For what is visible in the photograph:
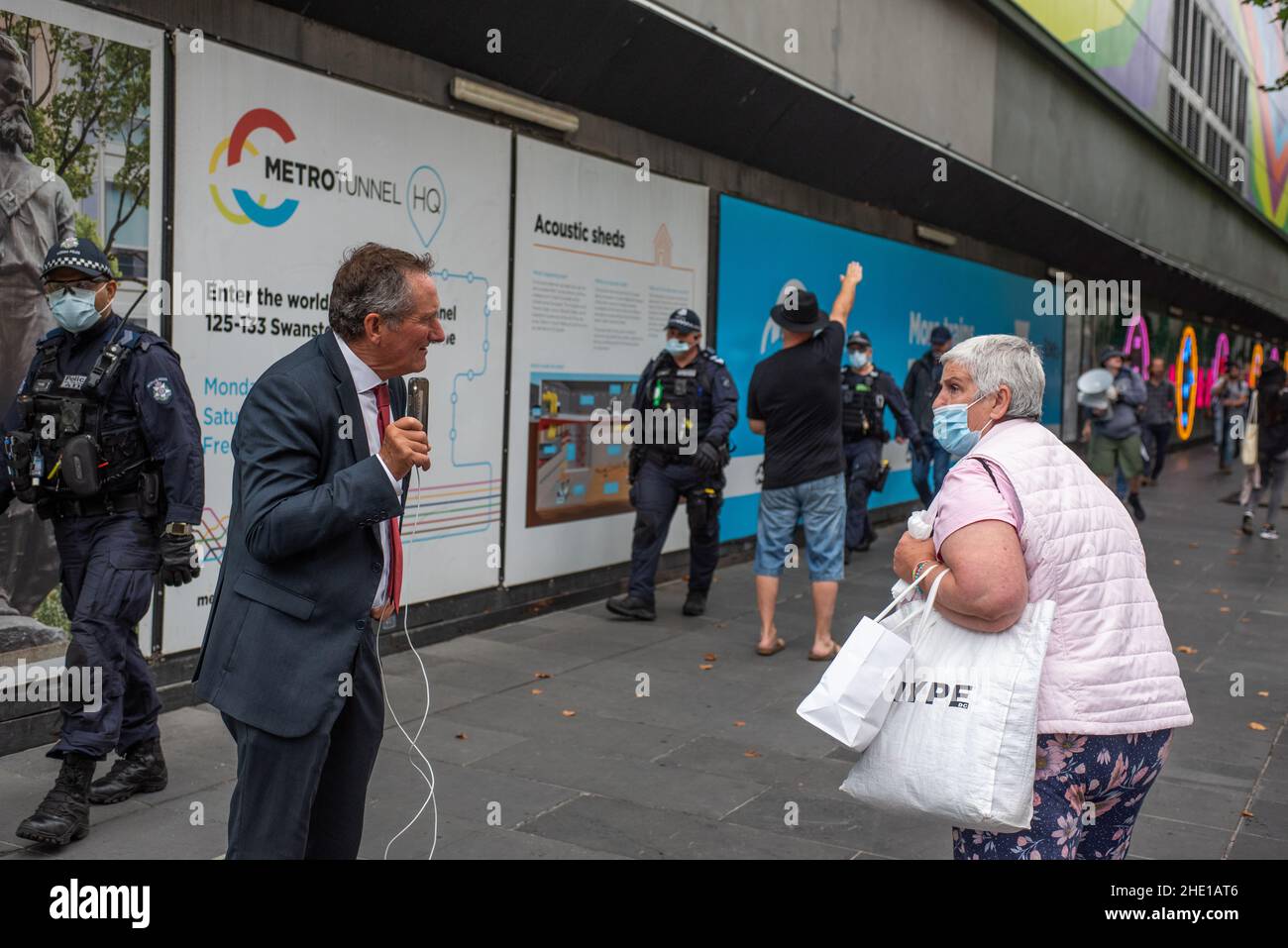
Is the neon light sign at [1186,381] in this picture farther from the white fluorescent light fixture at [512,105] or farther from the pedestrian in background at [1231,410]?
the white fluorescent light fixture at [512,105]

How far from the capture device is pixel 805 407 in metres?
7.64

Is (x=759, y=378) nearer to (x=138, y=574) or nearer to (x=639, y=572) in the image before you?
(x=639, y=572)

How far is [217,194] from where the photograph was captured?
6.32 meters

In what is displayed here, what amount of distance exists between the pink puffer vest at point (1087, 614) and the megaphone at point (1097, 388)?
11.4 metres

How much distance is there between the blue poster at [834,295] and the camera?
11328 millimetres

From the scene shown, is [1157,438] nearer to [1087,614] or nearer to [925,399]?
[925,399]

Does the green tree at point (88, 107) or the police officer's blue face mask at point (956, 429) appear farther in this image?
the green tree at point (88, 107)

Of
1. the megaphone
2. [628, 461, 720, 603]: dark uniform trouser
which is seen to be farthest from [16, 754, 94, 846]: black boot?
the megaphone

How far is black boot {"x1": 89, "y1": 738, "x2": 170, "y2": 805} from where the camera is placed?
4945 millimetres

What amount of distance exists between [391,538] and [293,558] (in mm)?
314
